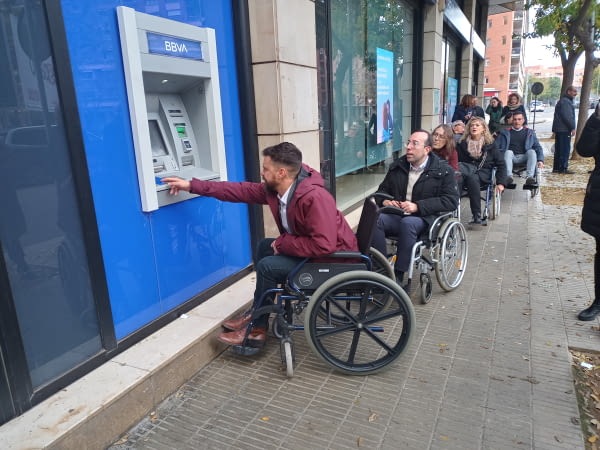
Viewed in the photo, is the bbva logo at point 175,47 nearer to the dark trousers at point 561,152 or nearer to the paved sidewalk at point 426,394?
the paved sidewalk at point 426,394

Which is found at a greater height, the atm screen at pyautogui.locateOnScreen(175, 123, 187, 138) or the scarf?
the atm screen at pyautogui.locateOnScreen(175, 123, 187, 138)

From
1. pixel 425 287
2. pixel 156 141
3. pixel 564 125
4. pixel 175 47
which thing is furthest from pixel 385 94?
pixel 564 125

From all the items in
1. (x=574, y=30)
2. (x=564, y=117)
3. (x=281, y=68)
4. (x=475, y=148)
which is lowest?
(x=475, y=148)

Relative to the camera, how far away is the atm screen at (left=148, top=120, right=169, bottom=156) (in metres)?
2.98

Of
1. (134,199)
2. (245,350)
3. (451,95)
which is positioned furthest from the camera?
(451,95)

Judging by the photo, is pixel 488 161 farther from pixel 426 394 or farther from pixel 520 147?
pixel 426 394

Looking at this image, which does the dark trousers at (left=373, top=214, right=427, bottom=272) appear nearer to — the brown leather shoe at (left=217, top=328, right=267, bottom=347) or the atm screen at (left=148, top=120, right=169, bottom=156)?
the brown leather shoe at (left=217, top=328, right=267, bottom=347)

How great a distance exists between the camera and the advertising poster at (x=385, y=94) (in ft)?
22.1

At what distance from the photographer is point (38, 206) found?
220 cm

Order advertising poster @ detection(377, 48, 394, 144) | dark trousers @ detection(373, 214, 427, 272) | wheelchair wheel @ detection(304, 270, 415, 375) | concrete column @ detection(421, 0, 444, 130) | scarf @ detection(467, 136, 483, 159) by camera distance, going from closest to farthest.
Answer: wheelchair wheel @ detection(304, 270, 415, 375)
dark trousers @ detection(373, 214, 427, 272)
scarf @ detection(467, 136, 483, 159)
advertising poster @ detection(377, 48, 394, 144)
concrete column @ detection(421, 0, 444, 130)

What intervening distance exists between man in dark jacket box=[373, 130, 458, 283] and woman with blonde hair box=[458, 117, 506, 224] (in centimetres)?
235

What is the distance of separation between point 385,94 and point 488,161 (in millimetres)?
1878

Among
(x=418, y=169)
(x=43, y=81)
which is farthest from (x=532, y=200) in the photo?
(x=43, y=81)

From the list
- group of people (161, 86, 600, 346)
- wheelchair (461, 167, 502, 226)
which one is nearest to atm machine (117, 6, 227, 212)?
group of people (161, 86, 600, 346)
